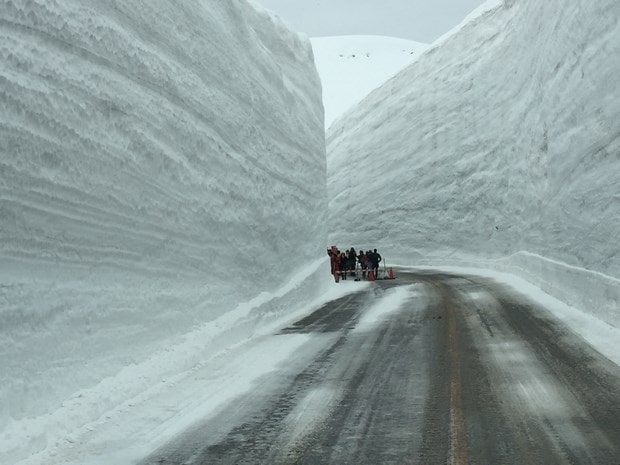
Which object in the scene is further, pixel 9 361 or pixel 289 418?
pixel 289 418

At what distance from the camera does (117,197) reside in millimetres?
8508

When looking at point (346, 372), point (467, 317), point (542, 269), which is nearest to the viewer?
point (346, 372)

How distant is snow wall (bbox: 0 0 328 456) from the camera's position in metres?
6.45

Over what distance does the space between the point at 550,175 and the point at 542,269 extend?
6000 millimetres

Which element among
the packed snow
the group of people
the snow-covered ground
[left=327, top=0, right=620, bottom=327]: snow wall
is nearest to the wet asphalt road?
the packed snow

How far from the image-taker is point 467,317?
13625 mm

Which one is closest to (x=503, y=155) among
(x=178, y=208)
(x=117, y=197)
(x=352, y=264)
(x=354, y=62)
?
(x=352, y=264)

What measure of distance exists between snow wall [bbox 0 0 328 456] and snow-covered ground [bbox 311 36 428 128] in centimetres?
7615

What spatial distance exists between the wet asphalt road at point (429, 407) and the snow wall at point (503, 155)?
4211 millimetres

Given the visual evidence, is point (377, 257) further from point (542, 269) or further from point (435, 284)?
point (542, 269)

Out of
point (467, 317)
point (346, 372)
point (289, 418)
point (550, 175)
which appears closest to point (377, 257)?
point (550, 175)

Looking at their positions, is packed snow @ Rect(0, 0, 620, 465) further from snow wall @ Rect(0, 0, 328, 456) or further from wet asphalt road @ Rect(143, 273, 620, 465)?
wet asphalt road @ Rect(143, 273, 620, 465)

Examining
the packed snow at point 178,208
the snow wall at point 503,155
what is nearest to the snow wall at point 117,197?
the packed snow at point 178,208

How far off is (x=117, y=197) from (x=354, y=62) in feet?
359
